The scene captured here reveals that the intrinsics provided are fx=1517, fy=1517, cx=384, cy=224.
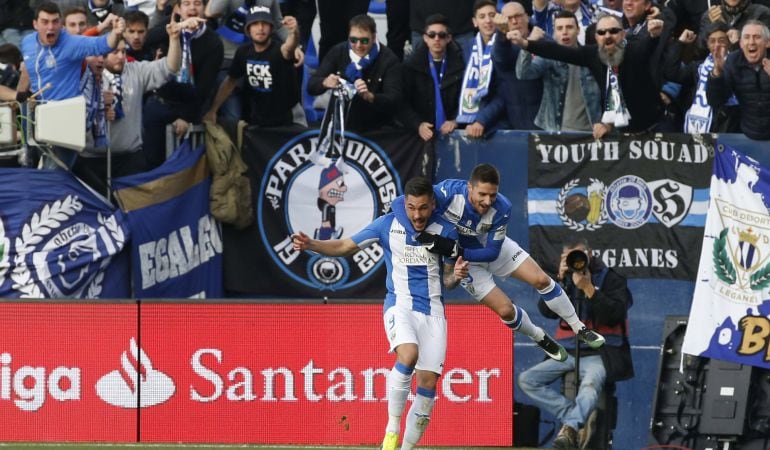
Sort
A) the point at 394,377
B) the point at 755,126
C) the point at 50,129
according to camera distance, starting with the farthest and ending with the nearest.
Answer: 1. the point at 755,126
2. the point at 50,129
3. the point at 394,377

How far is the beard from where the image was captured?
15.2m

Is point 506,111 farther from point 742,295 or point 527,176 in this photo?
point 742,295

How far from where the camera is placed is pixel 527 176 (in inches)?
629

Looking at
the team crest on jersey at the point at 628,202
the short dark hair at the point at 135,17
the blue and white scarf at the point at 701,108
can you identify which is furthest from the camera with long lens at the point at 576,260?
the short dark hair at the point at 135,17

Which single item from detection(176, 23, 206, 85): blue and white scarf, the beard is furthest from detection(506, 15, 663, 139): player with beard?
→ detection(176, 23, 206, 85): blue and white scarf

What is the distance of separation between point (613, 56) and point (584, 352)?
9.97 ft

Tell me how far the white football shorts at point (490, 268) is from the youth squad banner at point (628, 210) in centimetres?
318

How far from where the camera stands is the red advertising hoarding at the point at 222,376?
13.8m

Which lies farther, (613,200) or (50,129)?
(613,200)

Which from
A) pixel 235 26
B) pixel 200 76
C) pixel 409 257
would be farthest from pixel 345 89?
pixel 409 257

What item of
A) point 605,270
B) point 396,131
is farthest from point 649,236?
point 396,131

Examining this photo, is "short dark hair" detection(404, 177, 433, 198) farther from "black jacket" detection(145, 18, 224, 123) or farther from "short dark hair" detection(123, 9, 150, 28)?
"short dark hair" detection(123, 9, 150, 28)

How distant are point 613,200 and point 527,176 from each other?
0.93 metres

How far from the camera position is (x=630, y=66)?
50.6 ft
